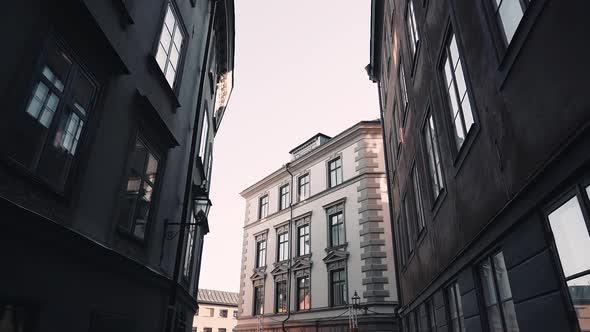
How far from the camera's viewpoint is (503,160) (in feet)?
17.6

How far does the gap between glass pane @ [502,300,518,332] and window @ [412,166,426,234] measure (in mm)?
5774

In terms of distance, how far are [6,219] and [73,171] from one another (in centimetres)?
174

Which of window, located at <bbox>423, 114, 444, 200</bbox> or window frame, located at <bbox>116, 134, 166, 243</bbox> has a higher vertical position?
window, located at <bbox>423, 114, 444, 200</bbox>

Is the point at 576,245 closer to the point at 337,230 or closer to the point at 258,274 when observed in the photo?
the point at 337,230

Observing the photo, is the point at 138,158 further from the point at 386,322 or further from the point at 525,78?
the point at 386,322

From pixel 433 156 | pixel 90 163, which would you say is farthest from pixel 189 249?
pixel 433 156

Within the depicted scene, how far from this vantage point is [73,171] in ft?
18.2

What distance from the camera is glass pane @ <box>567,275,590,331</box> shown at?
3.59 m

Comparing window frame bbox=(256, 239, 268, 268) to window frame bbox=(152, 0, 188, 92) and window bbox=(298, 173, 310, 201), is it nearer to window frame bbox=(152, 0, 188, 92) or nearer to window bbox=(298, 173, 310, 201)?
window bbox=(298, 173, 310, 201)

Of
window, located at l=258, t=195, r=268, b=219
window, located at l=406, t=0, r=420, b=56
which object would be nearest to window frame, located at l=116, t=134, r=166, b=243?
window, located at l=406, t=0, r=420, b=56

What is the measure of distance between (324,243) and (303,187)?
561cm

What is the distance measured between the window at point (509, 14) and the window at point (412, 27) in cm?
518

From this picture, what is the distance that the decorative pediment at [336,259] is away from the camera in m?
24.0

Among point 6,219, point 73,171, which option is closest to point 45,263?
point 6,219
